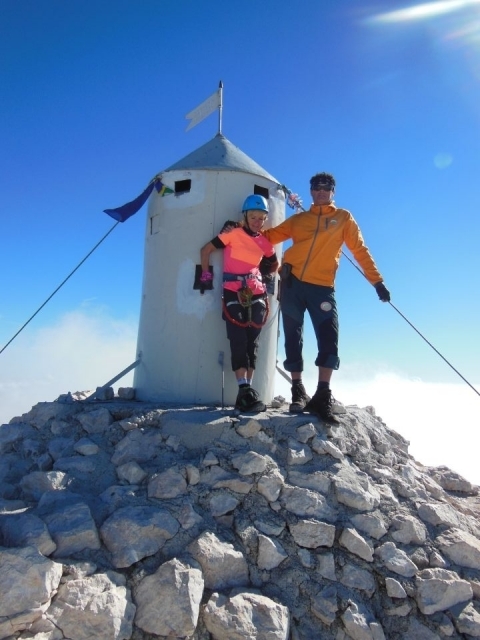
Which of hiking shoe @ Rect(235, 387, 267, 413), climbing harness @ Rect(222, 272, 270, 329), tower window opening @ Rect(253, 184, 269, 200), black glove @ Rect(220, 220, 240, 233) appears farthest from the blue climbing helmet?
hiking shoe @ Rect(235, 387, 267, 413)

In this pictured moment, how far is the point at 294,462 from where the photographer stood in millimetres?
4832

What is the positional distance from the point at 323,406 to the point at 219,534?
73.5 inches

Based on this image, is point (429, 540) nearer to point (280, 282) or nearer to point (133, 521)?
point (133, 521)

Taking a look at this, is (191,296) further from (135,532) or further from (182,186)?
(135,532)

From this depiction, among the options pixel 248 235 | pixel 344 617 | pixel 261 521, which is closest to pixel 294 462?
pixel 261 521

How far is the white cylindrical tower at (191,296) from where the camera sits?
19.7 ft

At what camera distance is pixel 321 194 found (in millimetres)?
5973

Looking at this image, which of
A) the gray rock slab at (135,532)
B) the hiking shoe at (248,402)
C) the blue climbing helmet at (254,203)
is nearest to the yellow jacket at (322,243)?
the blue climbing helmet at (254,203)

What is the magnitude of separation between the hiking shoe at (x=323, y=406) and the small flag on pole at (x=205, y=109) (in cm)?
430

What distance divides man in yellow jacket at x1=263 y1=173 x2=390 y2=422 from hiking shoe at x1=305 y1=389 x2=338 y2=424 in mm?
258

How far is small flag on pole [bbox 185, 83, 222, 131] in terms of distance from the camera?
7239 millimetres

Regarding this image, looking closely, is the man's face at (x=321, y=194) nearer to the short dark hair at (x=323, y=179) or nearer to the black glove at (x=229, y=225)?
the short dark hair at (x=323, y=179)

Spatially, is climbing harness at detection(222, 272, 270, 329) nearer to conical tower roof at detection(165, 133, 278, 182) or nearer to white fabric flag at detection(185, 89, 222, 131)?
conical tower roof at detection(165, 133, 278, 182)

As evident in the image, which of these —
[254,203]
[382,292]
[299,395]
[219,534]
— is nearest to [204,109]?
[254,203]
